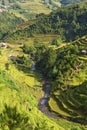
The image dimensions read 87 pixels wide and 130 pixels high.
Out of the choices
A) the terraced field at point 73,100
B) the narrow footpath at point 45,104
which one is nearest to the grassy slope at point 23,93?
the narrow footpath at point 45,104

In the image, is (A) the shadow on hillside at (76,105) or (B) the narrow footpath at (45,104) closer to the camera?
(A) the shadow on hillside at (76,105)

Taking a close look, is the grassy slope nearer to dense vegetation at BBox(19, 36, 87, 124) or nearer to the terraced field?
the terraced field

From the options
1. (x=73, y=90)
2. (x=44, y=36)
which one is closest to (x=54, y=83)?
(x=73, y=90)

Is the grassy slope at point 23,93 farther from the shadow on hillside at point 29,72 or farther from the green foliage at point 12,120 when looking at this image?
the green foliage at point 12,120

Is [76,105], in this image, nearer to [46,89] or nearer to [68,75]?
[68,75]

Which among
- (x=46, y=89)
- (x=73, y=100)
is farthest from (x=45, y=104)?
(x=46, y=89)

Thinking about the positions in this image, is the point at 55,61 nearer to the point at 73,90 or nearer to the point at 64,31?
the point at 73,90

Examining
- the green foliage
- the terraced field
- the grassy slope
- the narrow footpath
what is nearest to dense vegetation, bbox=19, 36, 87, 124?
the terraced field

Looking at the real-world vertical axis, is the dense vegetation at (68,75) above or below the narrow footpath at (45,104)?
above
